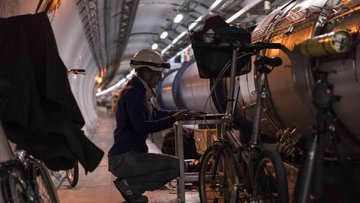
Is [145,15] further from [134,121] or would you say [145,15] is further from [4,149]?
[4,149]

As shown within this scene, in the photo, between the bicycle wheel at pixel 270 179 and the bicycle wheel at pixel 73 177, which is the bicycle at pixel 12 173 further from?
the bicycle wheel at pixel 73 177

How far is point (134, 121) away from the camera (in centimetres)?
482

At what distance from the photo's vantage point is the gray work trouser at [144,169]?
5016mm

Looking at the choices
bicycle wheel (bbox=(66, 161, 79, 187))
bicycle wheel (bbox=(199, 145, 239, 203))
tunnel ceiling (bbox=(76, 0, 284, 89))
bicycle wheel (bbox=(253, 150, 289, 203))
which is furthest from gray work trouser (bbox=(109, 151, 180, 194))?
tunnel ceiling (bbox=(76, 0, 284, 89))

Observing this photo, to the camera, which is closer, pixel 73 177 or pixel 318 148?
pixel 318 148

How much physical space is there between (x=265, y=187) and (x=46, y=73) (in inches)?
64.5

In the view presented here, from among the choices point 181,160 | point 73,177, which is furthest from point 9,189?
point 73,177

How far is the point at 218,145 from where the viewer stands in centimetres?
423

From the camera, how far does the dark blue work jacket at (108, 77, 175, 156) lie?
479 centimetres

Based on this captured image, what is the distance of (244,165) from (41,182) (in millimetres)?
1449

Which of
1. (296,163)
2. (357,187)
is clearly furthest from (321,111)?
(296,163)

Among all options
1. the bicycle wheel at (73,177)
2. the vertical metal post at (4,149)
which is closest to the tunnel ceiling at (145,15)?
the bicycle wheel at (73,177)

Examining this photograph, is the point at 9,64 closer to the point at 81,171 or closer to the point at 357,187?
the point at 357,187

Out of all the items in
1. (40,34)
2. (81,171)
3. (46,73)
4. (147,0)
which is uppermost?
(147,0)
